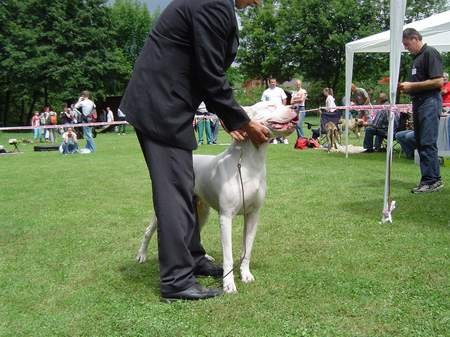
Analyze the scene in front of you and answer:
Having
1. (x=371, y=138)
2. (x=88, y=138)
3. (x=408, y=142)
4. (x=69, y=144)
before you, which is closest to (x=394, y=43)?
(x=408, y=142)

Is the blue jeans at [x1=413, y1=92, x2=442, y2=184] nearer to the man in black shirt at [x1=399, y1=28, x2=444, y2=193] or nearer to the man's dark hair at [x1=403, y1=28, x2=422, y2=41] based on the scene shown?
the man in black shirt at [x1=399, y1=28, x2=444, y2=193]

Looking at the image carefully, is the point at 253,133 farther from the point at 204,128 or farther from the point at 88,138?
the point at 204,128

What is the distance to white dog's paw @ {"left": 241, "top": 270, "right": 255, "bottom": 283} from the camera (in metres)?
3.80

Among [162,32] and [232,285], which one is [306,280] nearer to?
[232,285]

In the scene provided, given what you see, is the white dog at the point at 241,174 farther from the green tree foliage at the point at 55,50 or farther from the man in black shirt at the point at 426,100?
the green tree foliage at the point at 55,50

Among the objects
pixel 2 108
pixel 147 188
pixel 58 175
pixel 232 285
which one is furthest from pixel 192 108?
pixel 2 108

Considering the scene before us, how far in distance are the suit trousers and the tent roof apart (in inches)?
278

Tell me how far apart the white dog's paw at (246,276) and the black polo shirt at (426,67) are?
14.0 feet

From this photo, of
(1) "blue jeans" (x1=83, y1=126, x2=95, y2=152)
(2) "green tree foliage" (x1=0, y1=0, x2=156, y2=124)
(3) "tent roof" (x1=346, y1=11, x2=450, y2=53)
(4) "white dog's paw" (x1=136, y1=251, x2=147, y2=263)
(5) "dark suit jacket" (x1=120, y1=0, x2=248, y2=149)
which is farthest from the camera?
(2) "green tree foliage" (x1=0, y1=0, x2=156, y2=124)

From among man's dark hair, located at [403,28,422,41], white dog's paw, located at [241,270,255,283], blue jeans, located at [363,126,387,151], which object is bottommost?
white dog's paw, located at [241,270,255,283]

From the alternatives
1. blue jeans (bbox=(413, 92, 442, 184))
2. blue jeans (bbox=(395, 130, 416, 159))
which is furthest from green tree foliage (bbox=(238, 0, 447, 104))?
blue jeans (bbox=(413, 92, 442, 184))

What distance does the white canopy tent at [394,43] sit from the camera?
5.33 metres

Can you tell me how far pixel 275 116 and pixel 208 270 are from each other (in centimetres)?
133

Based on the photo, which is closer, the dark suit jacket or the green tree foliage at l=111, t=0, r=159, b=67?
the dark suit jacket
